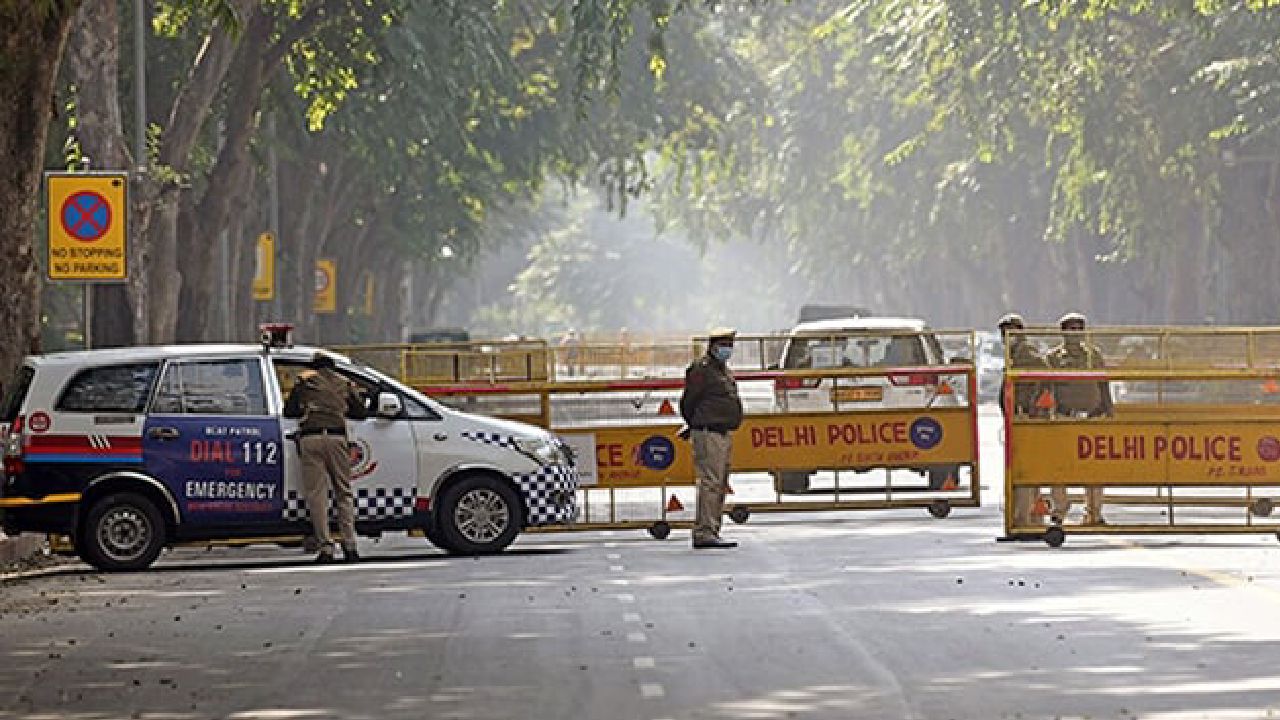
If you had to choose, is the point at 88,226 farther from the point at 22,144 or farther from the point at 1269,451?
the point at 1269,451

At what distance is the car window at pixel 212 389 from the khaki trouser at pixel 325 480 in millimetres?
672

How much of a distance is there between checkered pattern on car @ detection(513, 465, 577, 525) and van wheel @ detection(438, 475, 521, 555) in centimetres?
11

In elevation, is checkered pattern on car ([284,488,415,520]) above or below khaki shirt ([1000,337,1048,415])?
below

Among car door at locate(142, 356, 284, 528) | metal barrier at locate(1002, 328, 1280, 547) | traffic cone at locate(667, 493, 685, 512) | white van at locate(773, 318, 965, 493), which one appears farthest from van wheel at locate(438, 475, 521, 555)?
white van at locate(773, 318, 965, 493)

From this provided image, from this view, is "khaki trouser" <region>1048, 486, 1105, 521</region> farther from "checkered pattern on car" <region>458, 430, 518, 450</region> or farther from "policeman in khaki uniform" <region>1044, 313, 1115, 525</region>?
"checkered pattern on car" <region>458, 430, 518, 450</region>

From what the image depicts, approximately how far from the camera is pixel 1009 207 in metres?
83.2

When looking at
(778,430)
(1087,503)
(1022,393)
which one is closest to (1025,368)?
(1022,393)

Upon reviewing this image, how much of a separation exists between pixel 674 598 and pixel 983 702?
6362 millimetres

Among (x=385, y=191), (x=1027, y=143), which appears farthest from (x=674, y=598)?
(x=1027, y=143)

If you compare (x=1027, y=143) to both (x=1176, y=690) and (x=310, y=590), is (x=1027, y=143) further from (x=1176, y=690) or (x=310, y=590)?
(x=1176, y=690)

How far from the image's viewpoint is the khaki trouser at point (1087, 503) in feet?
82.3

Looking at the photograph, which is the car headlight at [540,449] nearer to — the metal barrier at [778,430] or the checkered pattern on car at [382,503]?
the checkered pattern on car at [382,503]

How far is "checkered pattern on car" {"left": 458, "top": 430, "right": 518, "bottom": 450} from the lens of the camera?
80.8 ft

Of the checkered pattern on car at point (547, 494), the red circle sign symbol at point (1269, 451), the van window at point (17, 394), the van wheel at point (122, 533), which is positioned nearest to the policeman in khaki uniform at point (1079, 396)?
the red circle sign symbol at point (1269, 451)
